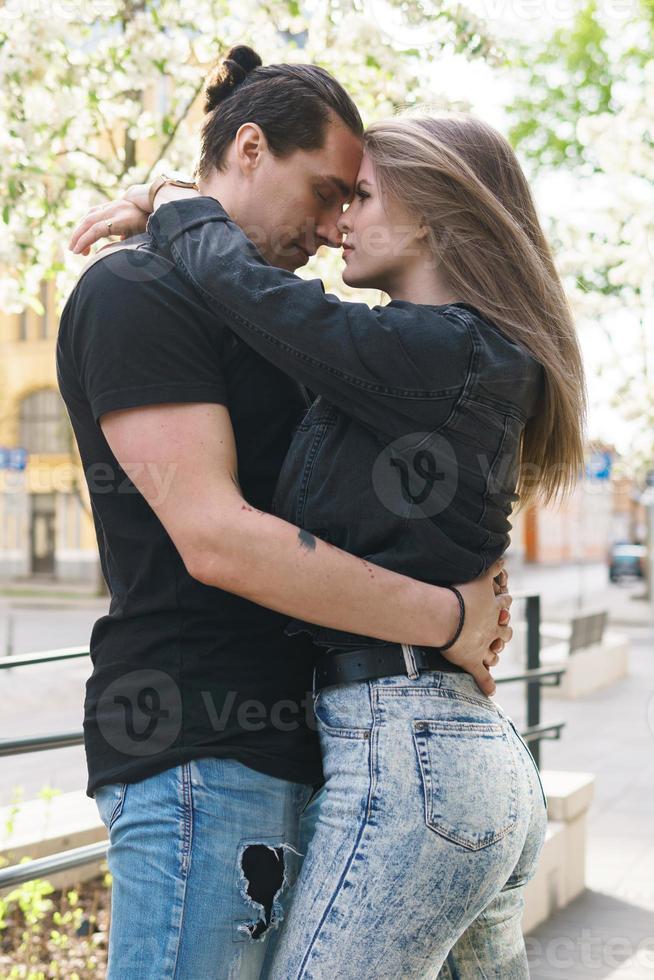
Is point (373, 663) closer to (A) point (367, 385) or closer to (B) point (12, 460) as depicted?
(A) point (367, 385)

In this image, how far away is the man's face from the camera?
6.59ft

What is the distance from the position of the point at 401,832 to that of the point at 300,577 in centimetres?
37

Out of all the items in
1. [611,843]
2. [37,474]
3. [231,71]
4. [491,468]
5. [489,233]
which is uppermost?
[231,71]

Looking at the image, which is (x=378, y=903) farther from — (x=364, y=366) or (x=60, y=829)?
(x=60, y=829)

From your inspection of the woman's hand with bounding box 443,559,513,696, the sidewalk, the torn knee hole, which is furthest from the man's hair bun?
the sidewalk

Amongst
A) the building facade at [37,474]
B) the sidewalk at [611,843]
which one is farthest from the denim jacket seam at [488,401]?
the building facade at [37,474]

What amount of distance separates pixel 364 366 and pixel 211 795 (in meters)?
0.64

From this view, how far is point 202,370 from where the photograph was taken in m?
1.68

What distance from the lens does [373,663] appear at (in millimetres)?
1680

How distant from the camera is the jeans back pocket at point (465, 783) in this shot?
158 cm

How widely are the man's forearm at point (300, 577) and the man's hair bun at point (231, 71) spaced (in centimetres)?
88

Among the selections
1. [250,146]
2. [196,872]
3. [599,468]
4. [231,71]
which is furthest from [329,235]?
[599,468]

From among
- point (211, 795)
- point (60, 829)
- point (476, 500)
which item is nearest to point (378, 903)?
point (211, 795)

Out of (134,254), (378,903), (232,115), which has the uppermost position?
(232,115)
